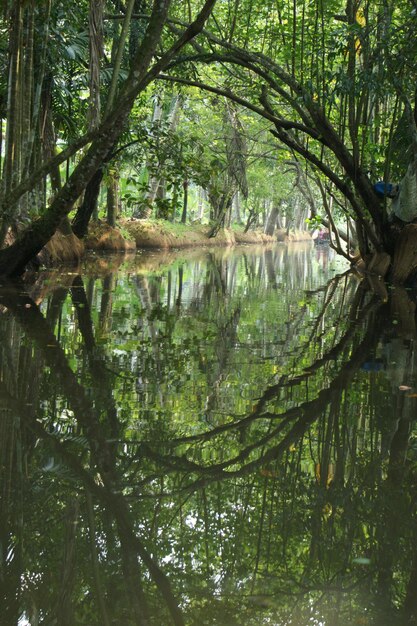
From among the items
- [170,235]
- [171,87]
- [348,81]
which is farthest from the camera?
[170,235]

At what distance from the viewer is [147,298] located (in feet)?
40.3

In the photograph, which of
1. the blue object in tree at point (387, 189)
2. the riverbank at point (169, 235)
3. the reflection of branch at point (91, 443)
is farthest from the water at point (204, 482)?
the riverbank at point (169, 235)

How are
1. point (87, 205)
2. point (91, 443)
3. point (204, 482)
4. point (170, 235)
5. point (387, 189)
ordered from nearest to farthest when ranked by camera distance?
1. point (204, 482)
2. point (91, 443)
3. point (387, 189)
4. point (87, 205)
5. point (170, 235)

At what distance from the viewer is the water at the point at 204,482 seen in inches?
98.4

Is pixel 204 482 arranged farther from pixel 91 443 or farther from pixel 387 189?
pixel 387 189

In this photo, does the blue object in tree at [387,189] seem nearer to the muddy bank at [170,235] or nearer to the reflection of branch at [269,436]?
the reflection of branch at [269,436]

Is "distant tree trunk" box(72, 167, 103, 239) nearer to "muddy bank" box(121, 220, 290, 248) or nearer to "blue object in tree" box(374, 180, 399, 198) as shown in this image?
"muddy bank" box(121, 220, 290, 248)

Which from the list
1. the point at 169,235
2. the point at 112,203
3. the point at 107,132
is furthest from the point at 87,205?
the point at 169,235

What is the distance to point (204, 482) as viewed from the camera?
3520mm

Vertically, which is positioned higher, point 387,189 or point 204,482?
point 387,189

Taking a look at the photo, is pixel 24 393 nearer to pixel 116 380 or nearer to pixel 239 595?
pixel 116 380

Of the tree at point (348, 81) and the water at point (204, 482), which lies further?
the tree at point (348, 81)

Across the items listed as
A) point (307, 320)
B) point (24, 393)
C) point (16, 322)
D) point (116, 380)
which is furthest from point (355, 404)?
point (307, 320)

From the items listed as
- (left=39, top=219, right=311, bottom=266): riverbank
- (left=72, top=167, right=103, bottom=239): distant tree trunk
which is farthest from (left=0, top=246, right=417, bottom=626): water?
(left=72, top=167, right=103, bottom=239): distant tree trunk
